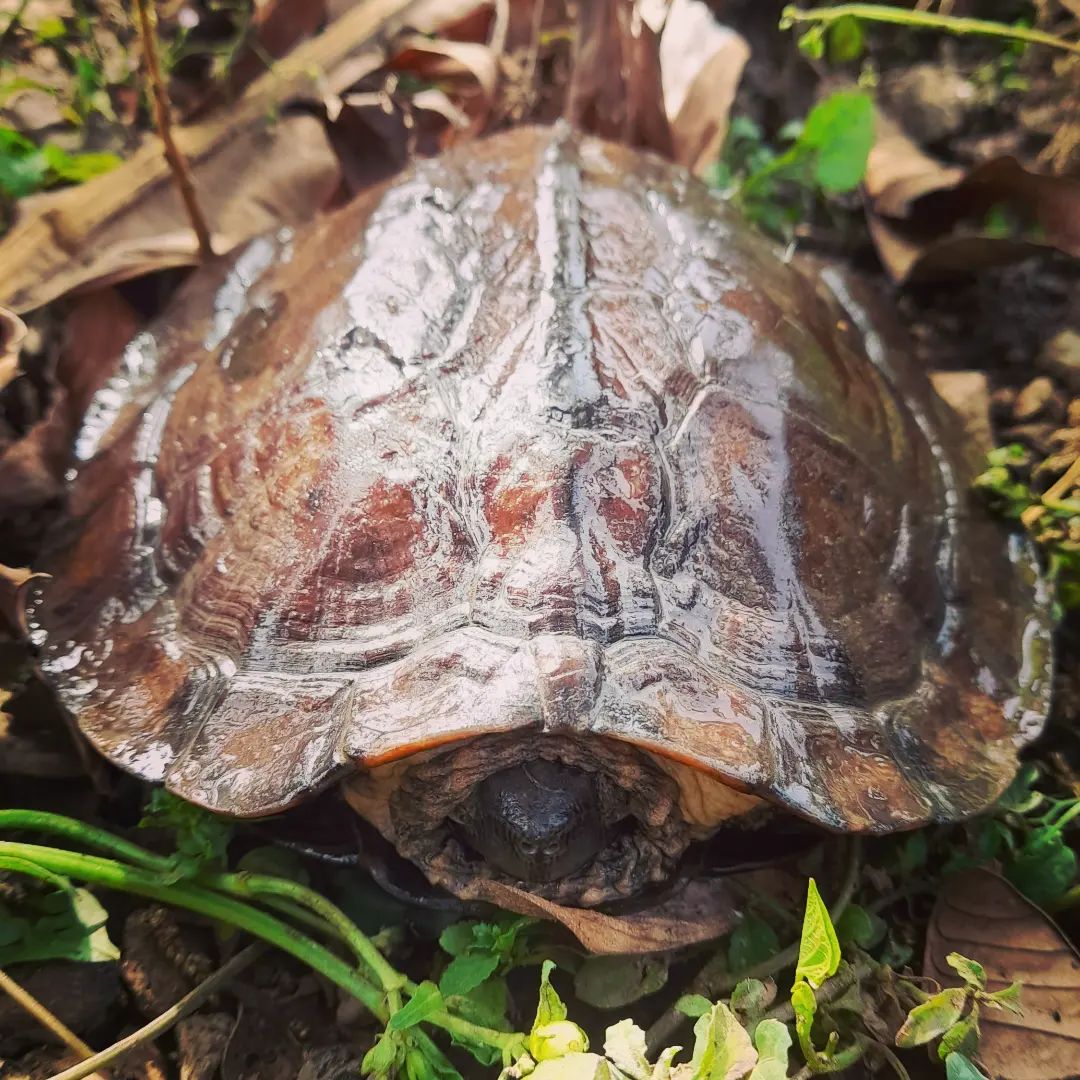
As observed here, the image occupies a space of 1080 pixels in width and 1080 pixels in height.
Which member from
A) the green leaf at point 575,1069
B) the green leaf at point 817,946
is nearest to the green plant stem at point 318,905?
the green leaf at point 575,1069

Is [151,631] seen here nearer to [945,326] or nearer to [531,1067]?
[531,1067]

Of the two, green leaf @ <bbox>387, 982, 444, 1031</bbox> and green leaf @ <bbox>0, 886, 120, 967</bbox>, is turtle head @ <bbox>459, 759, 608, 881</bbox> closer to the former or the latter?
green leaf @ <bbox>387, 982, 444, 1031</bbox>

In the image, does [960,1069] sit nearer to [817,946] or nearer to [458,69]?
[817,946]

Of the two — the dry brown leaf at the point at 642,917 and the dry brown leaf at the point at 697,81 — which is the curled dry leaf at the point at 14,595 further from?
the dry brown leaf at the point at 697,81

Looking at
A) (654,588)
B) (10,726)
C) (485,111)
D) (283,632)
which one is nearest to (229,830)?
(283,632)

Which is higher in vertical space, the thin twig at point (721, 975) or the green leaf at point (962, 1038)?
the green leaf at point (962, 1038)
